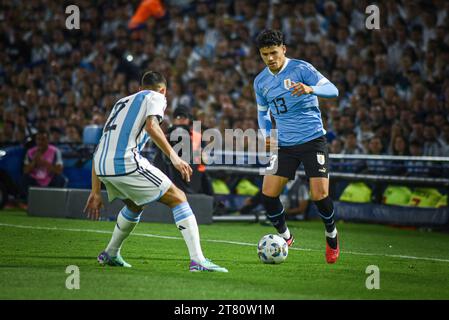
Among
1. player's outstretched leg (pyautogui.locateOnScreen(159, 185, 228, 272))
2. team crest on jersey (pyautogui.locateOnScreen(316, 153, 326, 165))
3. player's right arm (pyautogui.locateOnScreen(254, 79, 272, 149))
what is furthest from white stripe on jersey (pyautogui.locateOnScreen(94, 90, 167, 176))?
team crest on jersey (pyautogui.locateOnScreen(316, 153, 326, 165))

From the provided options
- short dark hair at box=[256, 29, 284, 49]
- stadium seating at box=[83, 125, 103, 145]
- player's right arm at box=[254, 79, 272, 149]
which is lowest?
stadium seating at box=[83, 125, 103, 145]

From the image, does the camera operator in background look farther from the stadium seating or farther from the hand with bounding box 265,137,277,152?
the hand with bounding box 265,137,277,152

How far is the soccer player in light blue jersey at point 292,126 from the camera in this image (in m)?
9.59

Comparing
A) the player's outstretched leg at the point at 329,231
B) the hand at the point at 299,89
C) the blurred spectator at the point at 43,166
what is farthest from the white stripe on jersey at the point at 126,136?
the blurred spectator at the point at 43,166

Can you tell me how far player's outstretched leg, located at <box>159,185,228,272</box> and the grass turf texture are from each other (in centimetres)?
14

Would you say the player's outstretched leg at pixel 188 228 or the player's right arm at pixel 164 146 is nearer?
the player's right arm at pixel 164 146

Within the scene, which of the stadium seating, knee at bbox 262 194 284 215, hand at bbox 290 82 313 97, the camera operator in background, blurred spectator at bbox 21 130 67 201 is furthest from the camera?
the stadium seating

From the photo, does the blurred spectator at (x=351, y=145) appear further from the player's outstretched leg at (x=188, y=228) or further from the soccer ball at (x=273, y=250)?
the player's outstretched leg at (x=188, y=228)

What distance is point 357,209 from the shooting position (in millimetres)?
16344

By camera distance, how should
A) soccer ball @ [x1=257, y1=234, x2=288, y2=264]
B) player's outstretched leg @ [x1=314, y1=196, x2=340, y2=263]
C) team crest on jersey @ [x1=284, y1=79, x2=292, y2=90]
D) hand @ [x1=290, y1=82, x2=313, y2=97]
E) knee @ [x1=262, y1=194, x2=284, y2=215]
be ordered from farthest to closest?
knee @ [x1=262, y1=194, x2=284, y2=215] → team crest on jersey @ [x1=284, y1=79, x2=292, y2=90] → player's outstretched leg @ [x1=314, y1=196, x2=340, y2=263] → soccer ball @ [x1=257, y1=234, x2=288, y2=264] → hand @ [x1=290, y1=82, x2=313, y2=97]

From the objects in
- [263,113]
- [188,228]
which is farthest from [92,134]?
[188,228]

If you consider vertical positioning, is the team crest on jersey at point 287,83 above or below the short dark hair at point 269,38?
below

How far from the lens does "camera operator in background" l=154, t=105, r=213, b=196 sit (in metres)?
14.6
